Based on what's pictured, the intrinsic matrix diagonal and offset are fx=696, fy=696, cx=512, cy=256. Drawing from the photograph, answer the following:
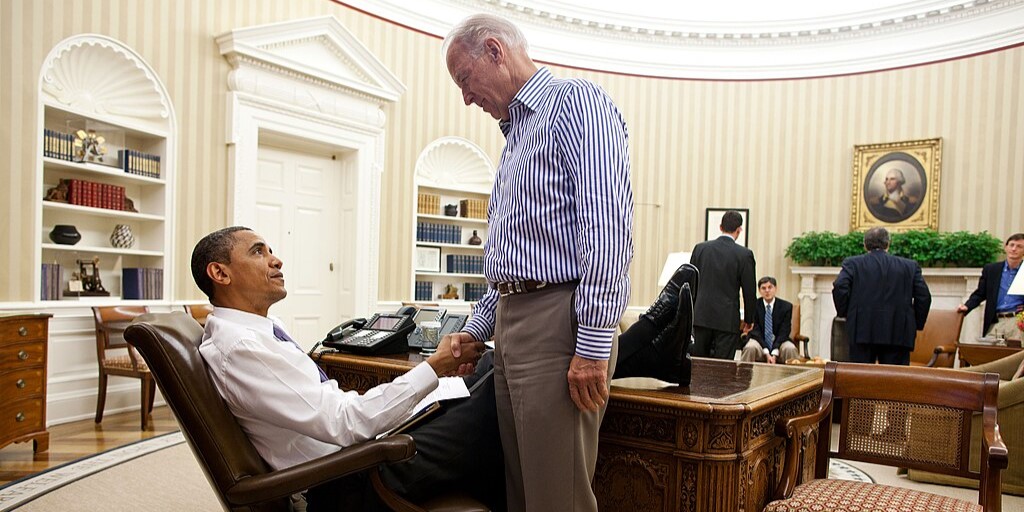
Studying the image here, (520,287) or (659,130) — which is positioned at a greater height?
(659,130)

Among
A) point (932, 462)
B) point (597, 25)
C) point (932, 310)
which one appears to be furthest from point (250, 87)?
point (932, 310)

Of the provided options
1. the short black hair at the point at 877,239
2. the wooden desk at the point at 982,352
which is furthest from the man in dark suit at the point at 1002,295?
the short black hair at the point at 877,239

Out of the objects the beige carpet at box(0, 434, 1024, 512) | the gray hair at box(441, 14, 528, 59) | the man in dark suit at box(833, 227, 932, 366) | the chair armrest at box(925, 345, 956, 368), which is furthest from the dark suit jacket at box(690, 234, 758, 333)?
the gray hair at box(441, 14, 528, 59)

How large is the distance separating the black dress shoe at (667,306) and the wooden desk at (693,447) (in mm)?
204

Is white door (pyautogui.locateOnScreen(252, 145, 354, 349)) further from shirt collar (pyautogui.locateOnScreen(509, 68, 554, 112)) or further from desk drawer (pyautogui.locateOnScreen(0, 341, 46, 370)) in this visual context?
shirt collar (pyautogui.locateOnScreen(509, 68, 554, 112))

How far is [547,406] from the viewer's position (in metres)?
1.57

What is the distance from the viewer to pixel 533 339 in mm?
1583

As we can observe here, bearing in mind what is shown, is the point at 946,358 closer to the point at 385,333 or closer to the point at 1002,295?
the point at 1002,295

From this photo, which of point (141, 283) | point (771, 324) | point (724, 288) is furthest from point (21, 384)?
point (771, 324)

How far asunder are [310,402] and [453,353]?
1.32 feet

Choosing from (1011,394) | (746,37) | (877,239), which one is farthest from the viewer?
(746,37)

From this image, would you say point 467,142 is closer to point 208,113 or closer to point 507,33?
point 208,113

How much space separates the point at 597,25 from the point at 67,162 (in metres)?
6.23

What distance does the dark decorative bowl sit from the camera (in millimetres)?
4926
